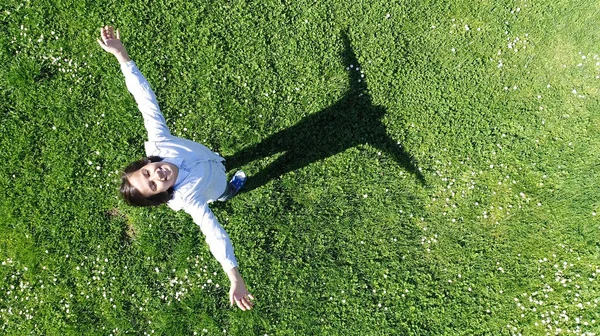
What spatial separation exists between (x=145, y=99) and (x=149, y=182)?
3.12ft

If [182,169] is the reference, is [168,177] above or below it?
below

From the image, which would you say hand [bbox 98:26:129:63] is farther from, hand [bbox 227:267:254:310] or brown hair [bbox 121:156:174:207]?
hand [bbox 227:267:254:310]

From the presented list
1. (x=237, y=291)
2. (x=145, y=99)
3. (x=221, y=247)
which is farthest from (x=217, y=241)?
(x=145, y=99)

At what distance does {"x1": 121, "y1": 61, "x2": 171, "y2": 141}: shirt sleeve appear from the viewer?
14.8 feet

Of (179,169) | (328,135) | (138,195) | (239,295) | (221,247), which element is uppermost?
(328,135)

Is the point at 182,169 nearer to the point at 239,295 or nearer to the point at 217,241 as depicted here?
the point at 217,241

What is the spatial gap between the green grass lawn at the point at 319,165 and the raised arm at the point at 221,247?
211 centimetres

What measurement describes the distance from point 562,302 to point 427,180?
264 centimetres

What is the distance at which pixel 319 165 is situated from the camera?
A: 6762 mm

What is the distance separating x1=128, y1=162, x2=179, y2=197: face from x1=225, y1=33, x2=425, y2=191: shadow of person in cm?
259

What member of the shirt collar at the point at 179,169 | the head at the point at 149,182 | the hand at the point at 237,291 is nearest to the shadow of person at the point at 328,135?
the shirt collar at the point at 179,169

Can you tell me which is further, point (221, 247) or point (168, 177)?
point (221, 247)

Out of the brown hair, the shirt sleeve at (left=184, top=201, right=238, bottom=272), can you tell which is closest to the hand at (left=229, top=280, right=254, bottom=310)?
the shirt sleeve at (left=184, top=201, right=238, bottom=272)

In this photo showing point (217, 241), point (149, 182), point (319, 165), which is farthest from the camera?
point (319, 165)
